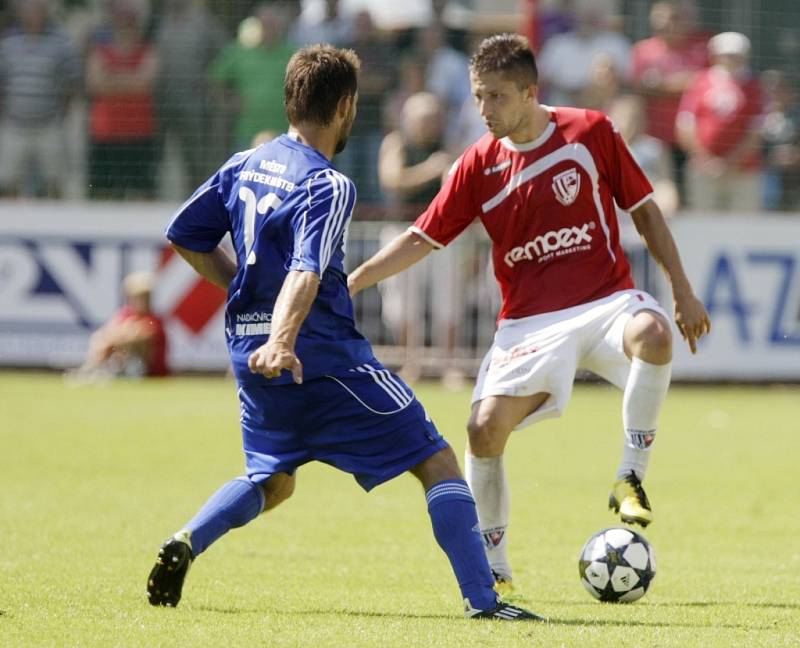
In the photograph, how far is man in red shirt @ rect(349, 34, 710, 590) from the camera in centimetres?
698

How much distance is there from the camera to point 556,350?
7.07 m

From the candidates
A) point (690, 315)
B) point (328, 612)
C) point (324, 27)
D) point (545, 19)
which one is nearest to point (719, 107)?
point (545, 19)

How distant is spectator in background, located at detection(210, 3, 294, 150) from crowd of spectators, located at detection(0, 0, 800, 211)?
17 mm

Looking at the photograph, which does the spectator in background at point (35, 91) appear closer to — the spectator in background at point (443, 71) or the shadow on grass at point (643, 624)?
the spectator in background at point (443, 71)

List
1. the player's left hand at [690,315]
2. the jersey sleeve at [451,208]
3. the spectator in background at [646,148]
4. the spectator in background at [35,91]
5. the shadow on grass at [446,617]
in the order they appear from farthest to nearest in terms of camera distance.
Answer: the spectator in background at [35,91], the spectator in background at [646,148], the jersey sleeve at [451,208], the player's left hand at [690,315], the shadow on grass at [446,617]

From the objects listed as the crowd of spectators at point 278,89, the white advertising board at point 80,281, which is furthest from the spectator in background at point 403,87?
the white advertising board at point 80,281

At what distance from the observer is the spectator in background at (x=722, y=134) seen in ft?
60.6

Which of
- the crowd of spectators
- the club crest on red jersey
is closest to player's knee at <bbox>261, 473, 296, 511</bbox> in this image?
the club crest on red jersey

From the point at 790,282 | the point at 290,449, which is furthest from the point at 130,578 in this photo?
the point at 790,282

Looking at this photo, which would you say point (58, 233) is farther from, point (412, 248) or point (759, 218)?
point (412, 248)

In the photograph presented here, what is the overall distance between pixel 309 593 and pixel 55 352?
38.3 feet

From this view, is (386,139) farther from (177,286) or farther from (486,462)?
(486,462)

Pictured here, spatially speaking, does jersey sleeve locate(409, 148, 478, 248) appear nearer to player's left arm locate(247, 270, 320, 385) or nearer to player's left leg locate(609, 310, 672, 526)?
player's left leg locate(609, 310, 672, 526)

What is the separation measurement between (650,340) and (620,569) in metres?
1.03
